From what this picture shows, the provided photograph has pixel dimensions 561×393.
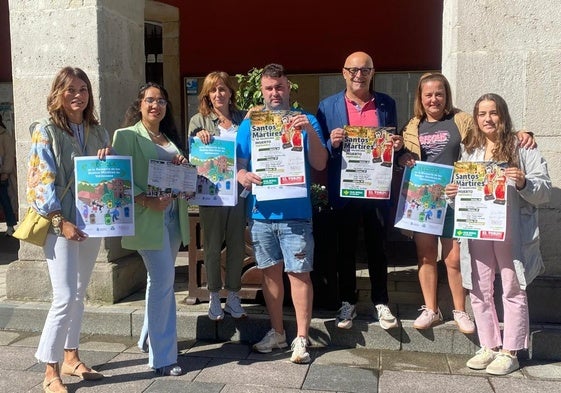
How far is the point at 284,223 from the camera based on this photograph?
4.19 meters

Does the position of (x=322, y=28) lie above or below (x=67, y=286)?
above

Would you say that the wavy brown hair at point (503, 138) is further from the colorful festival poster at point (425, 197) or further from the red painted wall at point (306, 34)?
the red painted wall at point (306, 34)

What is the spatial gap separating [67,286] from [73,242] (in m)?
0.29

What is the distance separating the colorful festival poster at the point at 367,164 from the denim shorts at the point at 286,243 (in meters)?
0.42

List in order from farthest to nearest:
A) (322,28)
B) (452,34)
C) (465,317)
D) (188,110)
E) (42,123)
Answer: (188,110)
(322,28)
(452,34)
(465,317)
(42,123)

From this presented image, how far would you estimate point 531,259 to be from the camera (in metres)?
4.06

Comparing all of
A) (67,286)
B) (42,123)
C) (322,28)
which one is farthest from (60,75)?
Result: (322,28)

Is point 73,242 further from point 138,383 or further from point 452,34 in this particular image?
point 452,34

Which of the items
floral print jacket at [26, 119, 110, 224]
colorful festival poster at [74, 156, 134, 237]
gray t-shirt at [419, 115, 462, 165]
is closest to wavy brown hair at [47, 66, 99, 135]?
floral print jacket at [26, 119, 110, 224]

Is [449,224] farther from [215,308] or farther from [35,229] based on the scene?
[35,229]

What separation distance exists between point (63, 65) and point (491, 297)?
13.5 feet

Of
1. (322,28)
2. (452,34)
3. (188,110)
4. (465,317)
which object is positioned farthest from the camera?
(188,110)

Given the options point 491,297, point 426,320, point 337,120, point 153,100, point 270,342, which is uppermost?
point 153,100

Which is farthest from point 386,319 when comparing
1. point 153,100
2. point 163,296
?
point 153,100
